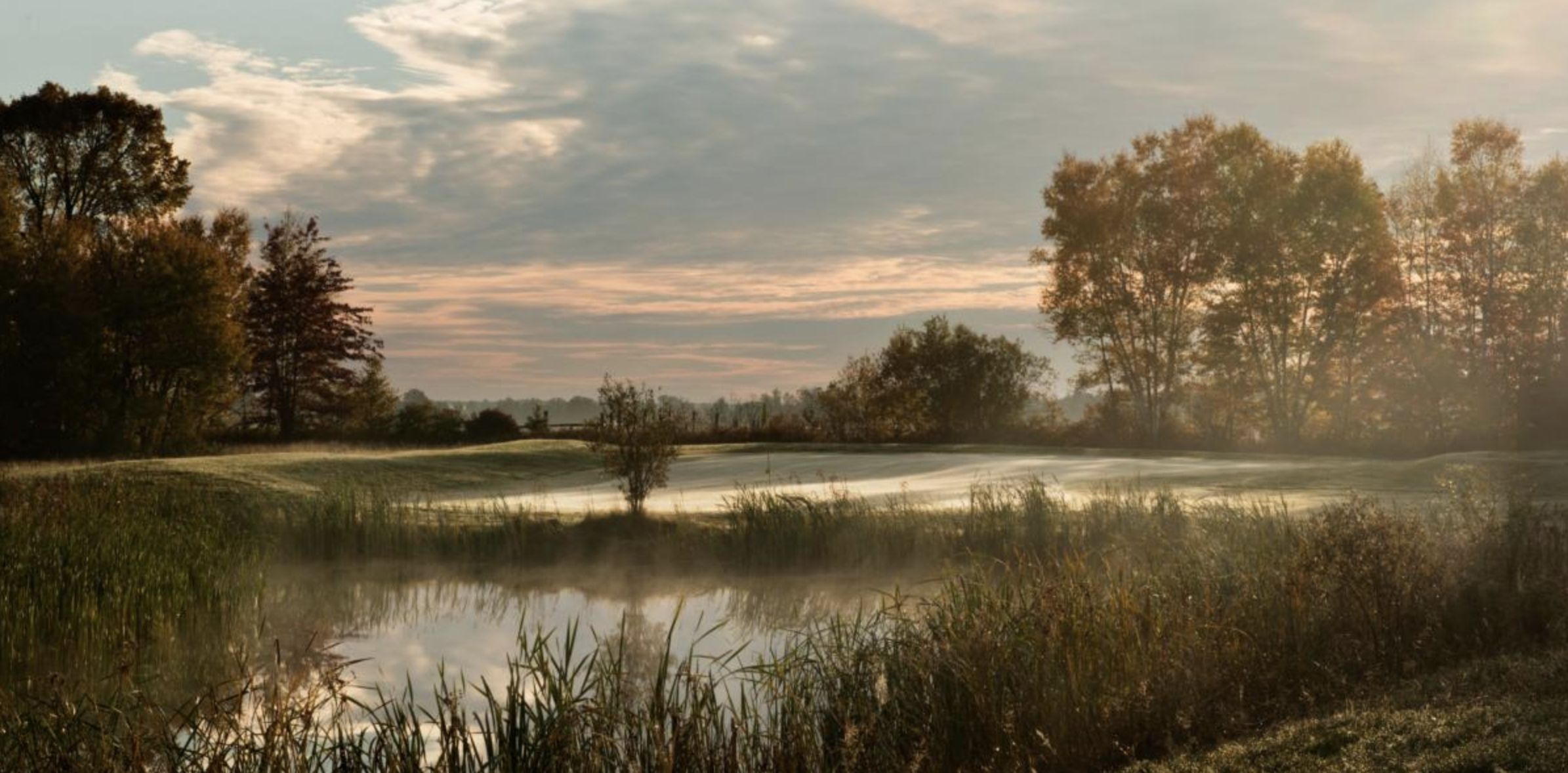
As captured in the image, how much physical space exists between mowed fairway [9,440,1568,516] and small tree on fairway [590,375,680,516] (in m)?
0.61

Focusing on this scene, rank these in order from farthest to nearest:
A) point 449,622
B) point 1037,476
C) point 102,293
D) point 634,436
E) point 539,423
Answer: point 539,423, point 102,293, point 1037,476, point 634,436, point 449,622

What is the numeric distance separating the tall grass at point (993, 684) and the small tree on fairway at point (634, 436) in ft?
19.7

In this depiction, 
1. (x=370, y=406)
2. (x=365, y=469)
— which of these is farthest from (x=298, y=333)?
(x=365, y=469)

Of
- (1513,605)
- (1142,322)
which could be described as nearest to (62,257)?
(1142,322)

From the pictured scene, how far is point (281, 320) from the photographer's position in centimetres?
4150

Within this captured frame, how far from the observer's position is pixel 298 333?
41.6 m

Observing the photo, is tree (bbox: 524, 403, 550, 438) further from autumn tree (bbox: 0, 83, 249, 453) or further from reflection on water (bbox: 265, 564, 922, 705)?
reflection on water (bbox: 265, 564, 922, 705)

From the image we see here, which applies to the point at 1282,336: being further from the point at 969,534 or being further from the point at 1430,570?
the point at 1430,570

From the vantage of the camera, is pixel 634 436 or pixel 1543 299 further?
pixel 1543 299

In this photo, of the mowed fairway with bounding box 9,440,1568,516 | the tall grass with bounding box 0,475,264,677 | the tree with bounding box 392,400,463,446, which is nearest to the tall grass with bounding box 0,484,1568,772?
the tall grass with bounding box 0,475,264,677

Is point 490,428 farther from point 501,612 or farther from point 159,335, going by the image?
point 501,612

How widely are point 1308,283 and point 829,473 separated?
19.1 metres

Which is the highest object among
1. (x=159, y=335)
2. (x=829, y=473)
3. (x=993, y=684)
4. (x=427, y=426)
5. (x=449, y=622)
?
(x=159, y=335)

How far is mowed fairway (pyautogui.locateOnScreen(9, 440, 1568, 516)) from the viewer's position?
55.7 ft
